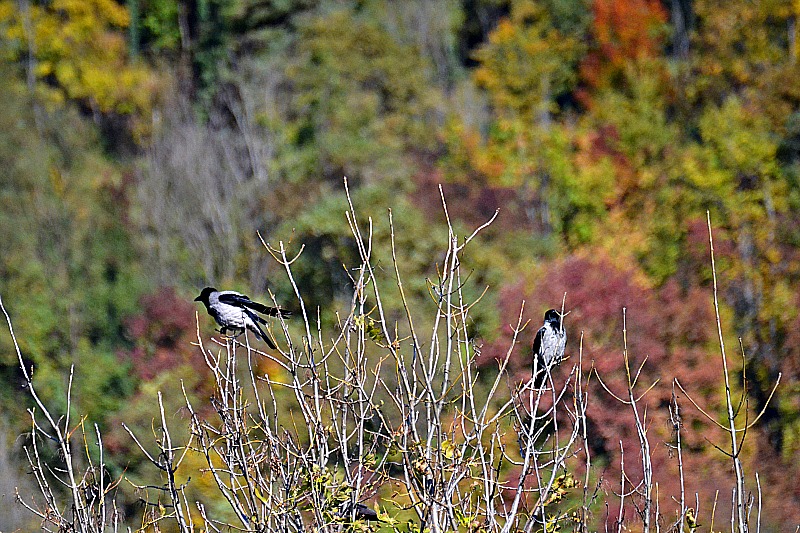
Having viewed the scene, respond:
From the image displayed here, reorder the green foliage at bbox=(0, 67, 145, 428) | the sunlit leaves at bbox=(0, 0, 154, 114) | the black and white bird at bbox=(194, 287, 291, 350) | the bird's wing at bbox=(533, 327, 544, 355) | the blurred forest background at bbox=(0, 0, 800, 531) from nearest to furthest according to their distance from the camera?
the bird's wing at bbox=(533, 327, 544, 355) → the black and white bird at bbox=(194, 287, 291, 350) → the blurred forest background at bbox=(0, 0, 800, 531) → the green foliage at bbox=(0, 67, 145, 428) → the sunlit leaves at bbox=(0, 0, 154, 114)

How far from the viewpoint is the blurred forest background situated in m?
19.3

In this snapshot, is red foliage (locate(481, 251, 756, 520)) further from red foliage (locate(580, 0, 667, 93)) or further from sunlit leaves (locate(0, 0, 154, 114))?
sunlit leaves (locate(0, 0, 154, 114))

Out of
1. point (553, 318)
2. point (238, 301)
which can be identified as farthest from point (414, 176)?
point (238, 301)

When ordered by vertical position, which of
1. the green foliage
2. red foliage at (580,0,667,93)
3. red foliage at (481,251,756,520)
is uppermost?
red foliage at (580,0,667,93)

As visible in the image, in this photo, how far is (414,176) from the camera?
1144 inches

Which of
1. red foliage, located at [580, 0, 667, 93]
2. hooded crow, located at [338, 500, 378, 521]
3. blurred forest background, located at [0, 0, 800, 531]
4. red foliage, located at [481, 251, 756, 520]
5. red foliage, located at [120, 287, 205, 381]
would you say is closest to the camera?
hooded crow, located at [338, 500, 378, 521]

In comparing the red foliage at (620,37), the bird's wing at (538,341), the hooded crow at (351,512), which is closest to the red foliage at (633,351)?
the bird's wing at (538,341)

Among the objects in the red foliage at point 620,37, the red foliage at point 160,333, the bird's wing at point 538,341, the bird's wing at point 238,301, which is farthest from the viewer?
the red foliage at point 620,37

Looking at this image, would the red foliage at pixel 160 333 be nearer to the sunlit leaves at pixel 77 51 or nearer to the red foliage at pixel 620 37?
the sunlit leaves at pixel 77 51

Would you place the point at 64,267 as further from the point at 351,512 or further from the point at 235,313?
the point at 351,512

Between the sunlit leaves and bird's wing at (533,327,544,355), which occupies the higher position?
bird's wing at (533,327,544,355)

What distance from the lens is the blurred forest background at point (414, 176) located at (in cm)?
1927

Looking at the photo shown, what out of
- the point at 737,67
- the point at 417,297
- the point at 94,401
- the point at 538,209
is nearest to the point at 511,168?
the point at 538,209

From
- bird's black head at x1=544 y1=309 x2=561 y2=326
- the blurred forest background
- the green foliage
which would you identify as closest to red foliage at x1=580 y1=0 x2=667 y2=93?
the blurred forest background
